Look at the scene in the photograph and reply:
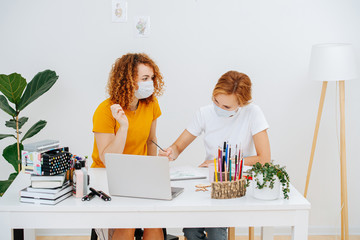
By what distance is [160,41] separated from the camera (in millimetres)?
2992

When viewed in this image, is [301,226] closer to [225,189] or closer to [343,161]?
[225,189]

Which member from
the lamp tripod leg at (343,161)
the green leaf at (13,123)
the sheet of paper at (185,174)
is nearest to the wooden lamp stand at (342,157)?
the lamp tripod leg at (343,161)

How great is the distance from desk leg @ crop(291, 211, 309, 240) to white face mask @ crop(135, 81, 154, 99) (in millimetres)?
1021

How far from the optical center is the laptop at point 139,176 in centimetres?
156

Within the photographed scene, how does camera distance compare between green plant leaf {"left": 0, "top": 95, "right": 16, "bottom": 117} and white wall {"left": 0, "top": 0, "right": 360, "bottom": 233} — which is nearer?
green plant leaf {"left": 0, "top": 95, "right": 16, "bottom": 117}

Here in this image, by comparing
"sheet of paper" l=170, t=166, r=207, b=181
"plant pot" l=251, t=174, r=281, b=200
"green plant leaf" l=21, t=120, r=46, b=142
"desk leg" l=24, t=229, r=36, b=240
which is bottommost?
"desk leg" l=24, t=229, r=36, b=240

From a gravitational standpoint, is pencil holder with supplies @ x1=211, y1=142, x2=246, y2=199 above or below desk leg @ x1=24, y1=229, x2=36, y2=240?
above

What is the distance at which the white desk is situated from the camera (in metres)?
1.52

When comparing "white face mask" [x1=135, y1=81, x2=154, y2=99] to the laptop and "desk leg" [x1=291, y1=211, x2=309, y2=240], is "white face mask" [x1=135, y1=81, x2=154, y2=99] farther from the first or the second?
"desk leg" [x1=291, y1=211, x2=309, y2=240]

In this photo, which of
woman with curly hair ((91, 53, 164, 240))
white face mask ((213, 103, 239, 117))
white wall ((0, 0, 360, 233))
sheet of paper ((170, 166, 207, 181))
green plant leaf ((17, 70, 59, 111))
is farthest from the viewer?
white wall ((0, 0, 360, 233))

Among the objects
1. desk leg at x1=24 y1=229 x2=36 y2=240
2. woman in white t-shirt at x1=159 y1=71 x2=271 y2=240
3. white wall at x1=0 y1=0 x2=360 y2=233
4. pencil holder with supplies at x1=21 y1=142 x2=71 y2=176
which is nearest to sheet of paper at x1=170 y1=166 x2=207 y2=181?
woman in white t-shirt at x1=159 y1=71 x2=271 y2=240

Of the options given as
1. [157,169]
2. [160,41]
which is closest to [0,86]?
[160,41]

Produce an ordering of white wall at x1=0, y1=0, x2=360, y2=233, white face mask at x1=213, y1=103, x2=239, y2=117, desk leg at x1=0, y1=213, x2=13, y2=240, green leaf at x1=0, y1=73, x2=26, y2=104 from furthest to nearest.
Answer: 1. white wall at x1=0, y1=0, x2=360, y2=233
2. green leaf at x1=0, y1=73, x2=26, y2=104
3. white face mask at x1=213, y1=103, x2=239, y2=117
4. desk leg at x1=0, y1=213, x2=13, y2=240

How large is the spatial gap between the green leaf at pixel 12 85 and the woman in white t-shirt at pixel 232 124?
1.12 meters
